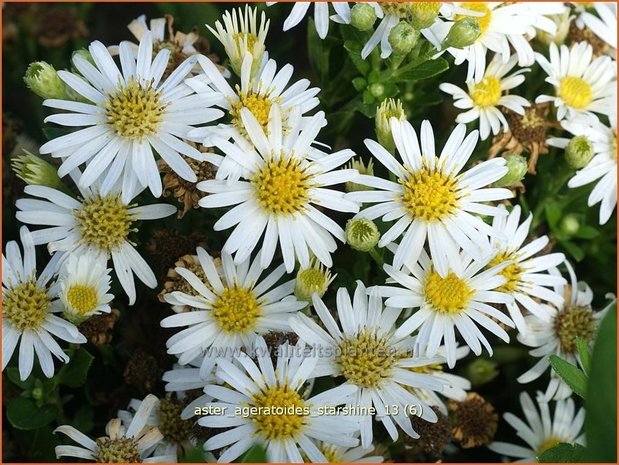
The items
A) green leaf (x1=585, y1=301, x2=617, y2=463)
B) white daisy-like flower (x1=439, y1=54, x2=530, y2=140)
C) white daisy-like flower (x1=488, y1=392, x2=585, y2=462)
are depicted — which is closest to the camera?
green leaf (x1=585, y1=301, x2=617, y2=463)

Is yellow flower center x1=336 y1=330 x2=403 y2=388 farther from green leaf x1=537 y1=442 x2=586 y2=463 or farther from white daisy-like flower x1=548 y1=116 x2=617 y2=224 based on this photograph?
white daisy-like flower x1=548 y1=116 x2=617 y2=224

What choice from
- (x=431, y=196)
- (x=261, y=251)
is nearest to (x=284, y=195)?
(x=261, y=251)

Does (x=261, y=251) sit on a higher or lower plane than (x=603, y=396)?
higher

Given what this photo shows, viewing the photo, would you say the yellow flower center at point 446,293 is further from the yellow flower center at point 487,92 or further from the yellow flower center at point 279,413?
the yellow flower center at point 487,92

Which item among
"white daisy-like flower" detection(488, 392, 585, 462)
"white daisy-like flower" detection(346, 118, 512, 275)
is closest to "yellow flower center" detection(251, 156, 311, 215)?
"white daisy-like flower" detection(346, 118, 512, 275)

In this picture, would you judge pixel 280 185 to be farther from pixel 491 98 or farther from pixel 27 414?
pixel 27 414

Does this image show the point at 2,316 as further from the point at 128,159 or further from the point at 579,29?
the point at 579,29

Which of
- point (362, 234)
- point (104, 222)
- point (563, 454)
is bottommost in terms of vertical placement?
point (563, 454)
